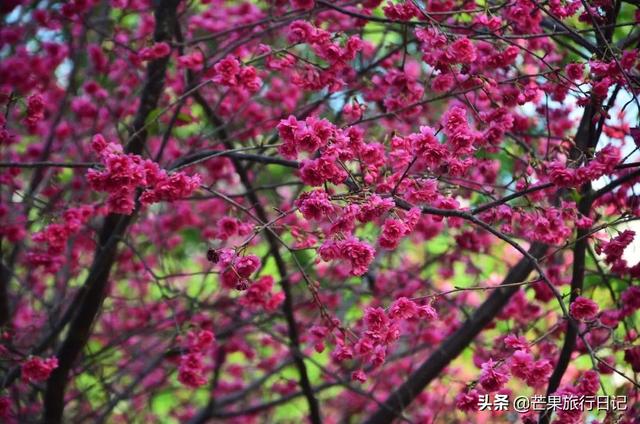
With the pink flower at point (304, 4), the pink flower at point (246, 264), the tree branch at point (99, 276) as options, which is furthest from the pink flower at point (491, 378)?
the pink flower at point (304, 4)

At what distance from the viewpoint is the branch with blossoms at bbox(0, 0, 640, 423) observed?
9.32ft

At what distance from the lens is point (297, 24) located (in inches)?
133

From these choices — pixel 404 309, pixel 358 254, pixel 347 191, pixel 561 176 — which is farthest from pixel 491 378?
pixel 347 191

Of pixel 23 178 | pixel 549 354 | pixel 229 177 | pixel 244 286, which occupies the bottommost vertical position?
pixel 244 286

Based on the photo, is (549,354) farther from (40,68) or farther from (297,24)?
(40,68)

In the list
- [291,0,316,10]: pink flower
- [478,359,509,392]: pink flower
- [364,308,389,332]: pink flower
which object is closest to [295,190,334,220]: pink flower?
[364,308,389,332]: pink flower

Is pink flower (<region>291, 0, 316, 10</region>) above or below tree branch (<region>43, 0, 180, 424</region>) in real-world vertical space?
above

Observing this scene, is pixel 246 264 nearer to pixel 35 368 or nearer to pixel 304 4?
pixel 35 368

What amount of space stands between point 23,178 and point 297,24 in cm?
387

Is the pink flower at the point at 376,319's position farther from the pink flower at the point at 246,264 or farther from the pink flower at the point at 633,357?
the pink flower at the point at 633,357

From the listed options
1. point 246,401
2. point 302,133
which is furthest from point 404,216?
point 246,401

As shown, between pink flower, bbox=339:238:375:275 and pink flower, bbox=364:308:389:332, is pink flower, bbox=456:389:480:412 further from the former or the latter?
pink flower, bbox=339:238:375:275

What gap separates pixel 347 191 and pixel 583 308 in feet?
3.41

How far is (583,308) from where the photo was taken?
109 inches
